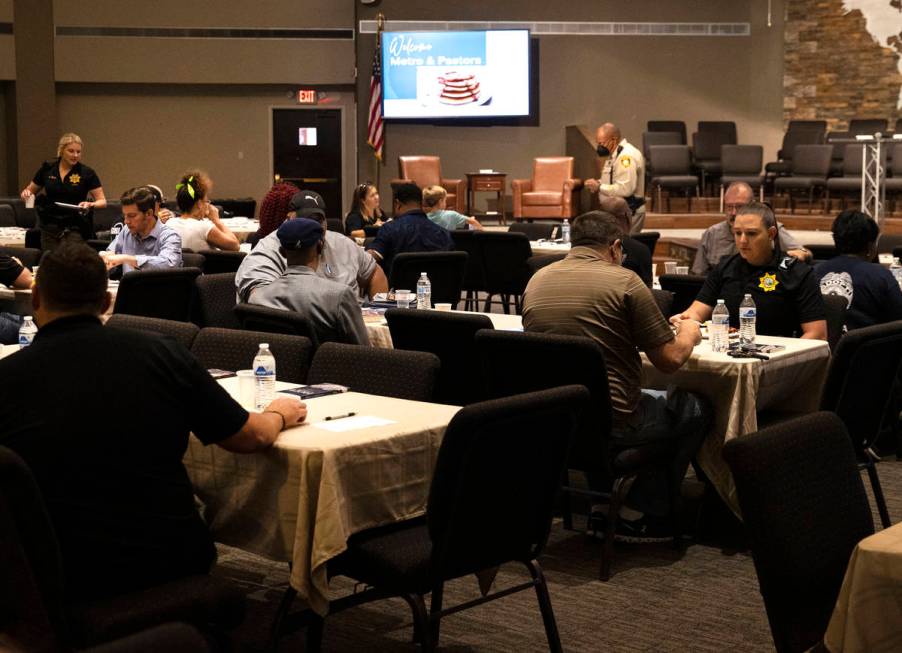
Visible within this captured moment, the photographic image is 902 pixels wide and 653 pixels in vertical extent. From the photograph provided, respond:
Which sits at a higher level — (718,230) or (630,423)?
(718,230)

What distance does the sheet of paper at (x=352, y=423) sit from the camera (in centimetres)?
344

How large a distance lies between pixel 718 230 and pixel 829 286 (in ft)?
4.83

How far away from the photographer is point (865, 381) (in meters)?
4.59

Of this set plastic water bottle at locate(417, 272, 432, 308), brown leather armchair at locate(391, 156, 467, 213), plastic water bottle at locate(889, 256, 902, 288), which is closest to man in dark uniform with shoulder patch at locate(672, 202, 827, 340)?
plastic water bottle at locate(417, 272, 432, 308)

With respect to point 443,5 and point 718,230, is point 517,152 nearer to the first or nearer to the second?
point 443,5

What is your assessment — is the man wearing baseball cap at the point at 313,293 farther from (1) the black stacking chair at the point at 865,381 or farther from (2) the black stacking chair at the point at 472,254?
(2) the black stacking chair at the point at 472,254

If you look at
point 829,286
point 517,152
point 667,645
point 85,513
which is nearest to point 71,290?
point 85,513

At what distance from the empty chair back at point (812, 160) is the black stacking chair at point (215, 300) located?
10.1m

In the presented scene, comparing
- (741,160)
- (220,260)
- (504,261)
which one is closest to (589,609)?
(220,260)

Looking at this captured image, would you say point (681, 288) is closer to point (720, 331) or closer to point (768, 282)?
point (768, 282)

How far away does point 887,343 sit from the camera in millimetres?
4613

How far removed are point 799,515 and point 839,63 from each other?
15565 millimetres

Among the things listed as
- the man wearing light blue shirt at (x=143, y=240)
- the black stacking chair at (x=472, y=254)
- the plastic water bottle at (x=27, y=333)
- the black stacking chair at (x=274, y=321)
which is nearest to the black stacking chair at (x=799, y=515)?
the black stacking chair at (x=274, y=321)

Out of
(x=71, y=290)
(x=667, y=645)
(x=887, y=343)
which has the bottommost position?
(x=667, y=645)
